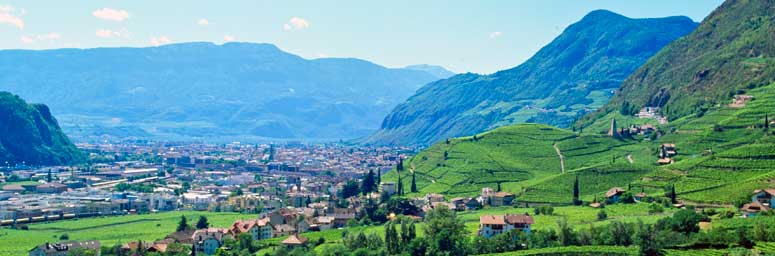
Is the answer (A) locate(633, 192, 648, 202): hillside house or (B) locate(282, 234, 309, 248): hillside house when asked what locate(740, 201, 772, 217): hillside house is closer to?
(A) locate(633, 192, 648, 202): hillside house

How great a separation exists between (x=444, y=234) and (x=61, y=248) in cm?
3933

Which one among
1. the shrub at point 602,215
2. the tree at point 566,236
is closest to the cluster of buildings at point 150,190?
the shrub at point 602,215

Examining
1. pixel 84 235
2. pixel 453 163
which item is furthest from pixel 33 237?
pixel 453 163

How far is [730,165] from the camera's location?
92438 mm

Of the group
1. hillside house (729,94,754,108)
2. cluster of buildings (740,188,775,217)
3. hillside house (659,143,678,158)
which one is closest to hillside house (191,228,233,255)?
cluster of buildings (740,188,775,217)

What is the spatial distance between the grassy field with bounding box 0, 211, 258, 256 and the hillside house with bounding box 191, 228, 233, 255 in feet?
28.6

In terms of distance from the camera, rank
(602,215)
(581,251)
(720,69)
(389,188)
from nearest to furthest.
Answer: (581,251) < (602,215) < (389,188) < (720,69)

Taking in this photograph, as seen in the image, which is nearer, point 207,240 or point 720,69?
point 207,240

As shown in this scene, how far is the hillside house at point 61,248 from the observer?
80.7 m

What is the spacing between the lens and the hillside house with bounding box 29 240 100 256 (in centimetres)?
8069

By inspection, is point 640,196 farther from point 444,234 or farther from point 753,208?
point 444,234

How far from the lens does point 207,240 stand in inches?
3403

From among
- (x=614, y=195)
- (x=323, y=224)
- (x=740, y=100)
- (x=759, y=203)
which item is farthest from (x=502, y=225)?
(x=740, y=100)

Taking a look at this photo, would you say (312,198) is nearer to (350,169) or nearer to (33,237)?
(33,237)
